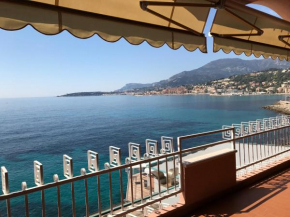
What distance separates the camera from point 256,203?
289 cm

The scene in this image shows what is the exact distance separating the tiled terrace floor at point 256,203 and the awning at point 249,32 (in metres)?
2.01

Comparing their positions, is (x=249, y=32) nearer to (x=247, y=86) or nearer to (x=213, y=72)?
(x=247, y=86)

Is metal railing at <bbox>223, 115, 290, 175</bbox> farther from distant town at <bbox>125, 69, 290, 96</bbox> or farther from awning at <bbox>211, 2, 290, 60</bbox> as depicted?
distant town at <bbox>125, 69, 290, 96</bbox>

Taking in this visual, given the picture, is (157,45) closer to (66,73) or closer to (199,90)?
(66,73)

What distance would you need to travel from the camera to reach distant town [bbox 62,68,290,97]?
94194mm

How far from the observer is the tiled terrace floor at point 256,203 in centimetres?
267

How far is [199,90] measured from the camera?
131 m

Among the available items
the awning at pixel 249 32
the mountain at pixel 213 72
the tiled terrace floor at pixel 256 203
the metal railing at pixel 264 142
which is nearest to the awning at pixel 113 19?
the awning at pixel 249 32

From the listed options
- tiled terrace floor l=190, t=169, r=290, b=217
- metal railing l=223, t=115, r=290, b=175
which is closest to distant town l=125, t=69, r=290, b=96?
metal railing l=223, t=115, r=290, b=175

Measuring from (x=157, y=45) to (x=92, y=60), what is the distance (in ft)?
411

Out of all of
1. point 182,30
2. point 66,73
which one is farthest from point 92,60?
point 182,30

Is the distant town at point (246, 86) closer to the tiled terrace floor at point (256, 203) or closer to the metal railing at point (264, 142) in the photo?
the metal railing at point (264, 142)

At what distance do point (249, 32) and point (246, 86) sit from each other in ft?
390

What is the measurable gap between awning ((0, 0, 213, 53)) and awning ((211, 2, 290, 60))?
0.35 m
